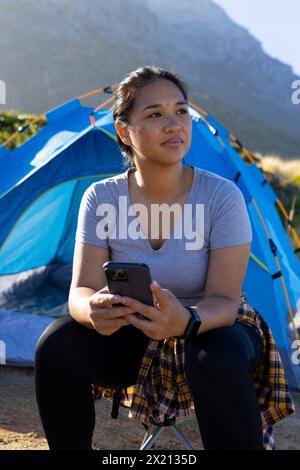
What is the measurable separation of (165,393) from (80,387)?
223 millimetres

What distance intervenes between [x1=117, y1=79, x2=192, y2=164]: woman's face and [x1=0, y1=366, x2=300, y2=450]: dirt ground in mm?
1101

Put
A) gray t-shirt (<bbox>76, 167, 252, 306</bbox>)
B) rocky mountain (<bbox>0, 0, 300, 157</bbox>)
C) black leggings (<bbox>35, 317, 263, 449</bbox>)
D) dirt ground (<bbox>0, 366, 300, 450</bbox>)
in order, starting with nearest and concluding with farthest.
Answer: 1. black leggings (<bbox>35, 317, 263, 449</bbox>)
2. gray t-shirt (<bbox>76, 167, 252, 306</bbox>)
3. dirt ground (<bbox>0, 366, 300, 450</bbox>)
4. rocky mountain (<bbox>0, 0, 300, 157</bbox>)

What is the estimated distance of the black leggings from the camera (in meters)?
1.38

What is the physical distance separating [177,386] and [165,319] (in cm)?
22

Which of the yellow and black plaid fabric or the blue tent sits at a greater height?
the blue tent

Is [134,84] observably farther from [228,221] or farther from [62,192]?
[62,192]

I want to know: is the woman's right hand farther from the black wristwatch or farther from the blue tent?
the blue tent

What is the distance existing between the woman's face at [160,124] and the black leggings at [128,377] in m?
0.52

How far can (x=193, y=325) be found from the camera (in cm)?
149

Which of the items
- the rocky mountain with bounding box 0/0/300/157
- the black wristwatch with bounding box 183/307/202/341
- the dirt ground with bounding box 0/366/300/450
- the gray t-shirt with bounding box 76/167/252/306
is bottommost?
the dirt ground with bounding box 0/366/300/450

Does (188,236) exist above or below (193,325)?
above

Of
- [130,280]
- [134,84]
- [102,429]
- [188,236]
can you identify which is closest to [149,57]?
[102,429]

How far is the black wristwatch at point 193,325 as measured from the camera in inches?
58.7

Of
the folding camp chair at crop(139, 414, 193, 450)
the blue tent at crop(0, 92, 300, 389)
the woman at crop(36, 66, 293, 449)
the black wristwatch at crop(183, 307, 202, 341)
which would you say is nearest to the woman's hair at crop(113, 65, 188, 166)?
the woman at crop(36, 66, 293, 449)
